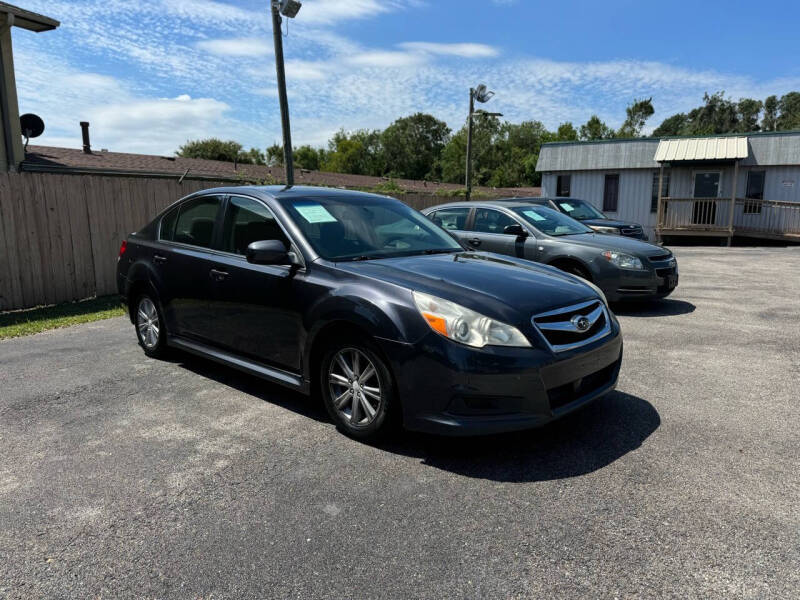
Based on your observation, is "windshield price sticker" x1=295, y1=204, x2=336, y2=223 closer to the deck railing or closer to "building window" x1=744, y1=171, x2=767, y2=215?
the deck railing

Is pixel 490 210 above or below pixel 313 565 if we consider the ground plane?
above

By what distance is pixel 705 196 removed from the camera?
2328cm

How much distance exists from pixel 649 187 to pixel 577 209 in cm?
1161

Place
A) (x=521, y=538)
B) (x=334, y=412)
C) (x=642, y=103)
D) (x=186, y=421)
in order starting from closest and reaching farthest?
(x=521, y=538) < (x=334, y=412) < (x=186, y=421) < (x=642, y=103)

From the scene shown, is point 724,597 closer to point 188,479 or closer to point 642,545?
point 642,545

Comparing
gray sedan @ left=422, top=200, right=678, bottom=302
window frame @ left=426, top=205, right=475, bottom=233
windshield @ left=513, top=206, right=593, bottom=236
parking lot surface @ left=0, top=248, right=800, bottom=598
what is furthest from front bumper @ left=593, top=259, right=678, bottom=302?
parking lot surface @ left=0, top=248, right=800, bottom=598

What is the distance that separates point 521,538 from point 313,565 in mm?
945

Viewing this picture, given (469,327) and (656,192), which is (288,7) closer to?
(469,327)

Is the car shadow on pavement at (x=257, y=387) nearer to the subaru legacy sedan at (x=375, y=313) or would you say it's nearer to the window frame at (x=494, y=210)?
the subaru legacy sedan at (x=375, y=313)

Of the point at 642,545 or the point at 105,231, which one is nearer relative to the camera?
the point at 642,545

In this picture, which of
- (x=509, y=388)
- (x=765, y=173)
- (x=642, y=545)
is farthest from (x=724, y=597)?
(x=765, y=173)

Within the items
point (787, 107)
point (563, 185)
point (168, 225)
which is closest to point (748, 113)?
point (787, 107)

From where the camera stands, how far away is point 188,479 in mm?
3256

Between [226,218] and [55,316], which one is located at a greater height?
[226,218]
